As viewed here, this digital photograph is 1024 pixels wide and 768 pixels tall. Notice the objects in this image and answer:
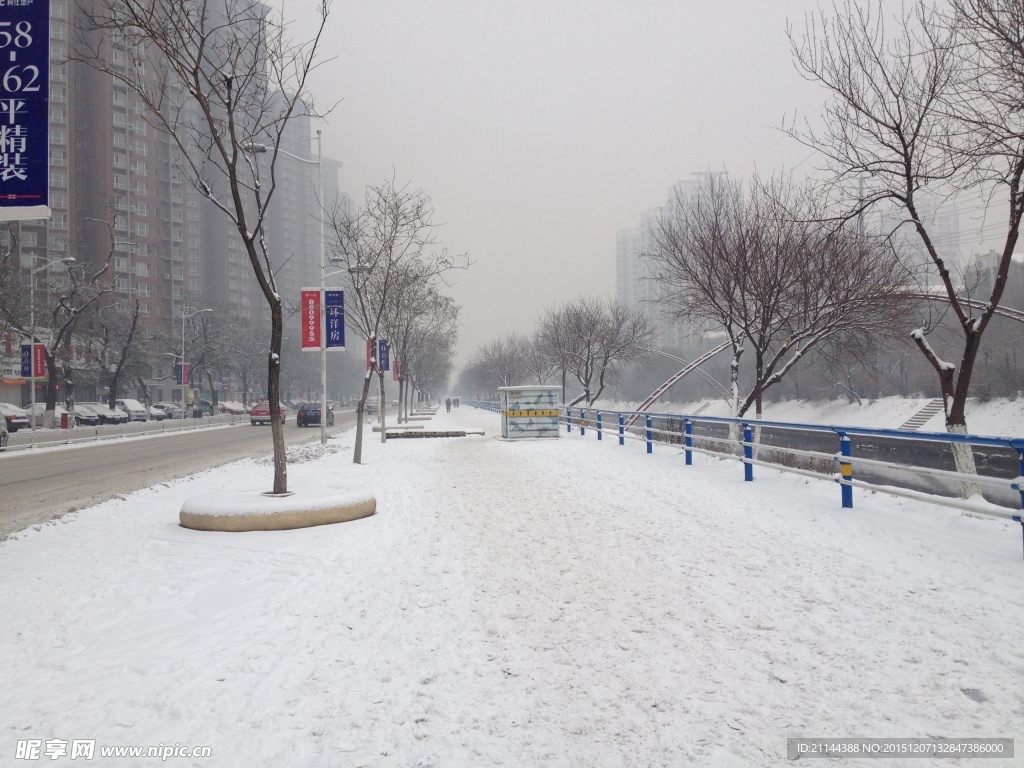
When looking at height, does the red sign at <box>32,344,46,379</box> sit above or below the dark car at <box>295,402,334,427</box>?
above

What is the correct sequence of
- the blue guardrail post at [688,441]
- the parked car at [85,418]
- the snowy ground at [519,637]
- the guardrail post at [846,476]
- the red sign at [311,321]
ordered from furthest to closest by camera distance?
the parked car at [85,418], the red sign at [311,321], the blue guardrail post at [688,441], the guardrail post at [846,476], the snowy ground at [519,637]

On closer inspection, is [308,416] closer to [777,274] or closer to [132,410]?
[132,410]

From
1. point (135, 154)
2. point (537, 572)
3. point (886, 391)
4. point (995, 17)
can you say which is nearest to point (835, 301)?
point (995, 17)

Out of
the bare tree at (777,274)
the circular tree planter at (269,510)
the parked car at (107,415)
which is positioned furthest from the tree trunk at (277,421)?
the parked car at (107,415)

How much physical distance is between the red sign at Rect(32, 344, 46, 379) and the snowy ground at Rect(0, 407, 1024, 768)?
27.6 meters

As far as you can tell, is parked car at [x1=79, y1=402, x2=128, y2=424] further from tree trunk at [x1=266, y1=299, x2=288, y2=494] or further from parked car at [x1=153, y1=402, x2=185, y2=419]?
tree trunk at [x1=266, y1=299, x2=288, y2=494]

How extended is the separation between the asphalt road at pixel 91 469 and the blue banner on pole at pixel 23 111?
171 inches

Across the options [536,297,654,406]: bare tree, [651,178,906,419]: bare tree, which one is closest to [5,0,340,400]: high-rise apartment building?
[536,297,654,406]: bare tree

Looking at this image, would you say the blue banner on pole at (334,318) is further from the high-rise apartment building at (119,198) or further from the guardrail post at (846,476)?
the high-rise apartment building at (119,198)

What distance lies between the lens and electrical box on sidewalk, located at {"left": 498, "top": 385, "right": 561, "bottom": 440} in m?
25.0

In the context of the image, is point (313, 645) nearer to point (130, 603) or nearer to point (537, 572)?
point (130, 603)

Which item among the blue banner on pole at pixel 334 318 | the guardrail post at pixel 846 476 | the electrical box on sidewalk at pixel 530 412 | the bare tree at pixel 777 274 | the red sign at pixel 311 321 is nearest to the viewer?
the guardrail post at pixel 846 476

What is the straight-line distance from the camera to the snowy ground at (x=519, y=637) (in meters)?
3.47

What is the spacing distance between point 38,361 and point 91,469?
19109mm
